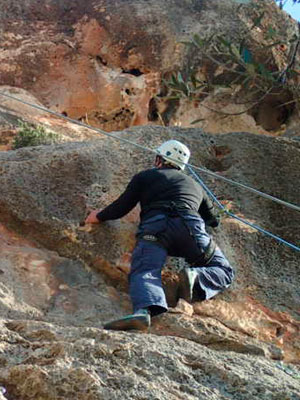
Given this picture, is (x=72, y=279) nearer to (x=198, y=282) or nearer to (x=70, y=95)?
(x=198, y=282)

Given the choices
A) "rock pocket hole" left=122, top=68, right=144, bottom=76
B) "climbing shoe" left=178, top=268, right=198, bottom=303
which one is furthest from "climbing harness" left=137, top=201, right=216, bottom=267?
"rock pocket hole" left=122, top=68, right=144, bottom=76

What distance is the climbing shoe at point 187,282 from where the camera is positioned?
630cm

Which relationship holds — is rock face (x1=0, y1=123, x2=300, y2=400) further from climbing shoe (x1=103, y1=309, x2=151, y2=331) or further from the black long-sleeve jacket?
the black long-sleeve jacket

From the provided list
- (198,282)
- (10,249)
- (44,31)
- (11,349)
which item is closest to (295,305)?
(198,282)

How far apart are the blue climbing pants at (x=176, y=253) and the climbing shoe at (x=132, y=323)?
0.42 metres

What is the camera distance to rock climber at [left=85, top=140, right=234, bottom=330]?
602cm

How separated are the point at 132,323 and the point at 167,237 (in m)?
1.02

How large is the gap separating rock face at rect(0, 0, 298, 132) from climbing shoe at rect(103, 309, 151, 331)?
24.8 ft

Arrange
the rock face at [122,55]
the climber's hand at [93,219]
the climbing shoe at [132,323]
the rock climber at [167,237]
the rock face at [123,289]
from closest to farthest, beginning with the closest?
1. the rock face at [123,289]
2. the climbing shoe at [132,323]
3. the rock climber at [167,237]
4. the climber's hand at [93,219]
5. the rock face at [122,55]

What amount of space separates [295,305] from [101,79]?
769 centimetres

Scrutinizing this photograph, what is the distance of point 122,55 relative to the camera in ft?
45.8

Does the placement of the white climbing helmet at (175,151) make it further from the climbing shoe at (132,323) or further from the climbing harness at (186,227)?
the climbing shoe at (132,323)

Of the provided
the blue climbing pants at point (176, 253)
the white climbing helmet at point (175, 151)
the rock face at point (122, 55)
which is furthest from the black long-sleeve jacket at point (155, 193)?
the rock face at point (122, 55)

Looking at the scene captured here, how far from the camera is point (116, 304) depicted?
6434mm
